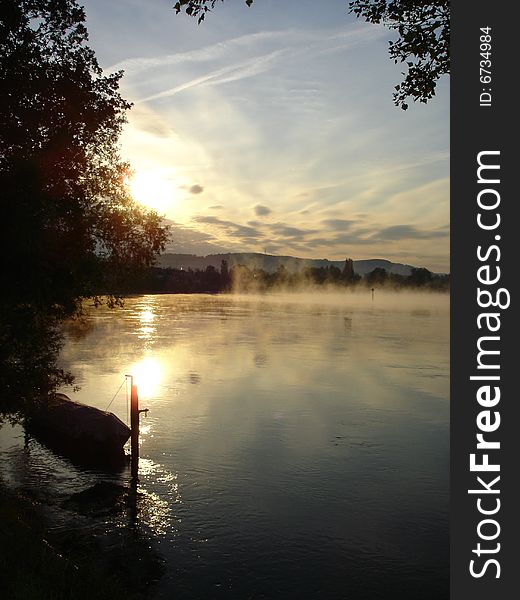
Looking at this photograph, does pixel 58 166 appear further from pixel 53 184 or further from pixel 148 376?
pixel 148 376

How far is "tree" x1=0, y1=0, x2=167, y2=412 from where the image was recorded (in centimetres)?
1780

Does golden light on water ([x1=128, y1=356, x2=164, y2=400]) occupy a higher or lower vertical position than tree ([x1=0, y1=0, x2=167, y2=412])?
lower

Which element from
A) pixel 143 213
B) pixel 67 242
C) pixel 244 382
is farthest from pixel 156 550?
pixel 244 382

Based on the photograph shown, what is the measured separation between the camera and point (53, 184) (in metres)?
20.3

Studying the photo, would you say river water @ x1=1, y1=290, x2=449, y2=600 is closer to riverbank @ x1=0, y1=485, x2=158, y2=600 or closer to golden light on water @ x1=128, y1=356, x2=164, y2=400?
golden light on water @ x1=128, y1=356, x2=164, y2=400

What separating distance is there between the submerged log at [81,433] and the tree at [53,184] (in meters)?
7.74

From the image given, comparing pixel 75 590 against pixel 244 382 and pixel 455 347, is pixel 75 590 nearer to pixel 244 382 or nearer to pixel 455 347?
pixel 455 347

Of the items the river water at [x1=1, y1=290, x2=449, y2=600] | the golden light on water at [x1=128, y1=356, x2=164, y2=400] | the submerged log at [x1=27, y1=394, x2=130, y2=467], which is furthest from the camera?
the golden light on water at [x1=128, y1=356, x2=164, y2=400]

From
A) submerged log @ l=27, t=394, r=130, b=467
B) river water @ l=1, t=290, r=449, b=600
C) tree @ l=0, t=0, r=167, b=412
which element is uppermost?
tree @ l=0, t=0, r=167, b=412

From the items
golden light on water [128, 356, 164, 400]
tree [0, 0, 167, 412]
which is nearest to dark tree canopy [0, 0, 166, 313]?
tree [0, 0, 167, 412]

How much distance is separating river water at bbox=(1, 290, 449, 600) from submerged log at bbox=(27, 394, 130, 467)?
1125 mm

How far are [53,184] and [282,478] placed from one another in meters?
16.6

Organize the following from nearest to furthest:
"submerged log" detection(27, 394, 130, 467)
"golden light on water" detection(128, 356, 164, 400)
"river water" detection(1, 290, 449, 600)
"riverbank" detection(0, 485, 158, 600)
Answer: "riverbank" detection(0, 485, 158, 600), "river water" detection(1, 290, 449, 600), "submerged log" detection(27, 394, 130, 467), "golden light on water" detection(128, 356, 164, 400)

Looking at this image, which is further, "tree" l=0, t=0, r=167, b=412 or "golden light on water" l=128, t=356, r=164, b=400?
"golden light on water" l=128, t=356, r=164, b=400
